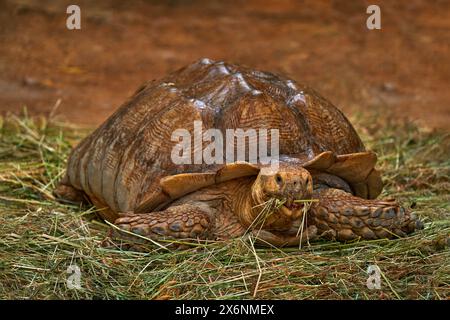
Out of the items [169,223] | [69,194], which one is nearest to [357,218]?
[169,223]

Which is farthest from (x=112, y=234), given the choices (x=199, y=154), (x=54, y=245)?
(x=199, y=154)

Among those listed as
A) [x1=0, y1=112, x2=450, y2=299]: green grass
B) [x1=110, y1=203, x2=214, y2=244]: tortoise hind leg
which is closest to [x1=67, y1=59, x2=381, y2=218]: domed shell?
[x1=110, y1=203, x2=214, y2=244]: tortoise hind leg

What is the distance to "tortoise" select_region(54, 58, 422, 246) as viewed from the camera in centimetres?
431

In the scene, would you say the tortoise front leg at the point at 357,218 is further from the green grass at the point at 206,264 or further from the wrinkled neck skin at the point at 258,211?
the wrinkled neck skin at the point at 258,211

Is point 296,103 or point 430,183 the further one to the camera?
point 430,183

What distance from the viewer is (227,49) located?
10.7 meters

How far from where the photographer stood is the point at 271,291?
3816 millimetres

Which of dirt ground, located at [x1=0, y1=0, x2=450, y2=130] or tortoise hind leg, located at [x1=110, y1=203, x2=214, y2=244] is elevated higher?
dirt ground, located at [x1=0, y1=0, x2=450, y2=130]

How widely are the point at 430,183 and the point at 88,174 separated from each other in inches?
93.2

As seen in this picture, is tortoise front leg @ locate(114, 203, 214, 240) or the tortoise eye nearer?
the tortoise eye

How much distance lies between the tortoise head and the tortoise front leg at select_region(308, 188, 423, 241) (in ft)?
0.79

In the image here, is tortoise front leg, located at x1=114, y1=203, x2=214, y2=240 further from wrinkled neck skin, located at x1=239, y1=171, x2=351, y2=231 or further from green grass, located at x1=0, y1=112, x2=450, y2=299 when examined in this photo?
wrinkled neck skin, located at x1=239, y1=171, x2=351, y2=231

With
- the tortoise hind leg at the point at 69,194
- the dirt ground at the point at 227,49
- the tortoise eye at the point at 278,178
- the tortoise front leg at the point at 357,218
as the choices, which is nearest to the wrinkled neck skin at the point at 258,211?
the tortoise eye at the point at 278,178
